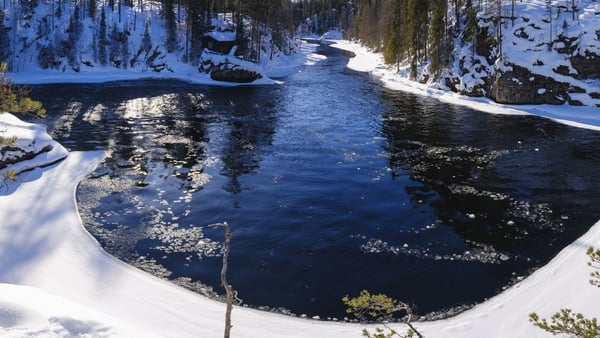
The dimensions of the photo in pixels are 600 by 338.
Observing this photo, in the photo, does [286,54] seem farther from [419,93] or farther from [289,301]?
[289,301]

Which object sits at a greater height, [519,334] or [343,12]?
[343,12]

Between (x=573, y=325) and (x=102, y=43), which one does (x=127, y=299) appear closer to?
(x=573, y=325)

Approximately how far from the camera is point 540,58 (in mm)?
43750

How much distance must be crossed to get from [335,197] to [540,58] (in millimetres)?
34579

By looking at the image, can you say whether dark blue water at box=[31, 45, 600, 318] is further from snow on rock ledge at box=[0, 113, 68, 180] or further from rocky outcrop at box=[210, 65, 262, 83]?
rocky outcrop at box=[210, 65, 262, 83]

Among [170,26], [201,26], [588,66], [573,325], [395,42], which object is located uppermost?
[170,26]

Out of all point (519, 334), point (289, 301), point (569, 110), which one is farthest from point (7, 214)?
point (569, 110)

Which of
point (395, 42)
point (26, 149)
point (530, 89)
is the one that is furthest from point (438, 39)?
point (26, 149)

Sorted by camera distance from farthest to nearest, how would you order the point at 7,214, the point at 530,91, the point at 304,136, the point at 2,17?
the point at 2,17, the point at 530,91, the point at 304,136, the point at 7,214

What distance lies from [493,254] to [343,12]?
550 ft

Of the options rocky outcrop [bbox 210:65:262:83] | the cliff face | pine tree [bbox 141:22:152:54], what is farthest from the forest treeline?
rocky outcrop [bbox 210:65:262:83]

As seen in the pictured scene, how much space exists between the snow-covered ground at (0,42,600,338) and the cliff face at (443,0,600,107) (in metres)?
29.5

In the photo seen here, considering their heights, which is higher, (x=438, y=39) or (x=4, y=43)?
(x=4, y=43)

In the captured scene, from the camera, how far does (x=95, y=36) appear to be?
66938mm
